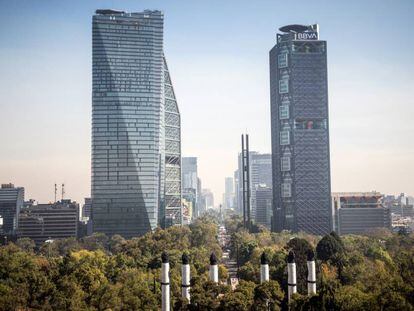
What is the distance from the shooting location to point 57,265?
73562 mm

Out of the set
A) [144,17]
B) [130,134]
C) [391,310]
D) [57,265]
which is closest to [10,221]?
[130,134]

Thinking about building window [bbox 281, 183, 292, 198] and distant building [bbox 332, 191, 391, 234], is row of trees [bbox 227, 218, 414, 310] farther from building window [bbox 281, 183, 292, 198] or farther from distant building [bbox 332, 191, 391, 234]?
building window [bbox 281, 183, 292, 198]

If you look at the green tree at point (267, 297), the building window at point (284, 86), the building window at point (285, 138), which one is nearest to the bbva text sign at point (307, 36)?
the building window at point (284, 86)

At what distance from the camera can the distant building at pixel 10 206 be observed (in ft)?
606

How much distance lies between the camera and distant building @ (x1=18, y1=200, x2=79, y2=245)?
15625 cm

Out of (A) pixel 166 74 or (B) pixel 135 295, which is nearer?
(B) pixel 135 295

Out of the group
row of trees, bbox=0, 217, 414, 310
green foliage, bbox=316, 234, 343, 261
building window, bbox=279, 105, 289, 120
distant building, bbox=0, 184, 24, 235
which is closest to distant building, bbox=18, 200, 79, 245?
distant building, bbox=0, 184, 24, 235

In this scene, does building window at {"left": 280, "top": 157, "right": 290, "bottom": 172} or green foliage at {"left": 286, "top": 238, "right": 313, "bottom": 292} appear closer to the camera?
green foliage at {"left": 286, "top": 238, "right": 313, "bottom": 292}

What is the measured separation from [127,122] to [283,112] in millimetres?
50560

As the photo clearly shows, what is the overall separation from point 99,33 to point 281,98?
58.2m

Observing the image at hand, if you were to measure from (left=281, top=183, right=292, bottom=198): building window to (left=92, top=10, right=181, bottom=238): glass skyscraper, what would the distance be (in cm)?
3744

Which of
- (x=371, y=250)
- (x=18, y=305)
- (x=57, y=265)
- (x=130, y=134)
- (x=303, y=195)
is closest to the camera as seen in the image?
(x=18, y=305)

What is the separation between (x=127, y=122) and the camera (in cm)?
14350

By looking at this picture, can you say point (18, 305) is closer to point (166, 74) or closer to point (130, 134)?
point (130, 134)
